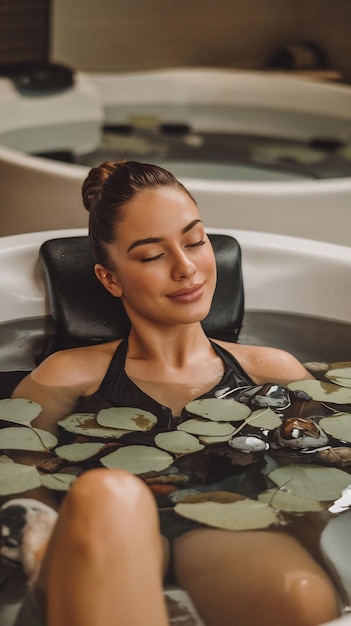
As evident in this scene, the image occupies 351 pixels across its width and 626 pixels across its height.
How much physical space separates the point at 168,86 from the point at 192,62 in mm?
1359

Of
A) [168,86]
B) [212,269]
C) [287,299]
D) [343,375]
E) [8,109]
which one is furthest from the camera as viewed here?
[168,86]

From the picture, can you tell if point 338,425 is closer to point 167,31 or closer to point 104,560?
point 104,560

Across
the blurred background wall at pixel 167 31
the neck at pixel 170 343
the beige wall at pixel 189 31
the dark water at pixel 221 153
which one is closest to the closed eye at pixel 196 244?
the neck at pixel 170 343

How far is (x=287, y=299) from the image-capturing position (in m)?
2.23

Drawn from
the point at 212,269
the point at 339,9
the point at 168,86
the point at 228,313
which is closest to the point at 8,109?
the point at 168,86

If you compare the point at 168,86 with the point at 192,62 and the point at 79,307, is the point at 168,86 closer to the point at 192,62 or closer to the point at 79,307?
the point at 192,62

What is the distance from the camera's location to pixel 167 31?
5.18 meters

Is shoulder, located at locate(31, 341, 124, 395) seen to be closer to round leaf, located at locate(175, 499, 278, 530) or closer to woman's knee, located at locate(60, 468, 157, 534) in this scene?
round leaf, located at locate(175, 499, 278, 530)

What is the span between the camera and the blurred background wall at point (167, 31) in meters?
4.83

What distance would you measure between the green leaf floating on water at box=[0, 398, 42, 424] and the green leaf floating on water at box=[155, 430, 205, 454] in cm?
22

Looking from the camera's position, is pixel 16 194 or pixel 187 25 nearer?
pixel 16 194

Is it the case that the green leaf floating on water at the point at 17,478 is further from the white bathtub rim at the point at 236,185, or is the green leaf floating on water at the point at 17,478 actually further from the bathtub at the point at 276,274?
the white bathtub rim at the point at 236,185

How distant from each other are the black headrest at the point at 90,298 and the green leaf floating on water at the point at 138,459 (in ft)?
1.46

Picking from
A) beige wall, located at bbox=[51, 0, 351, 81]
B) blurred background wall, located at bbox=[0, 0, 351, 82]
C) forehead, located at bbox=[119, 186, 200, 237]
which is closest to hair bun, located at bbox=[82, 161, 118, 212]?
forehead, located at bbox=[119, 186, 200, 237]
